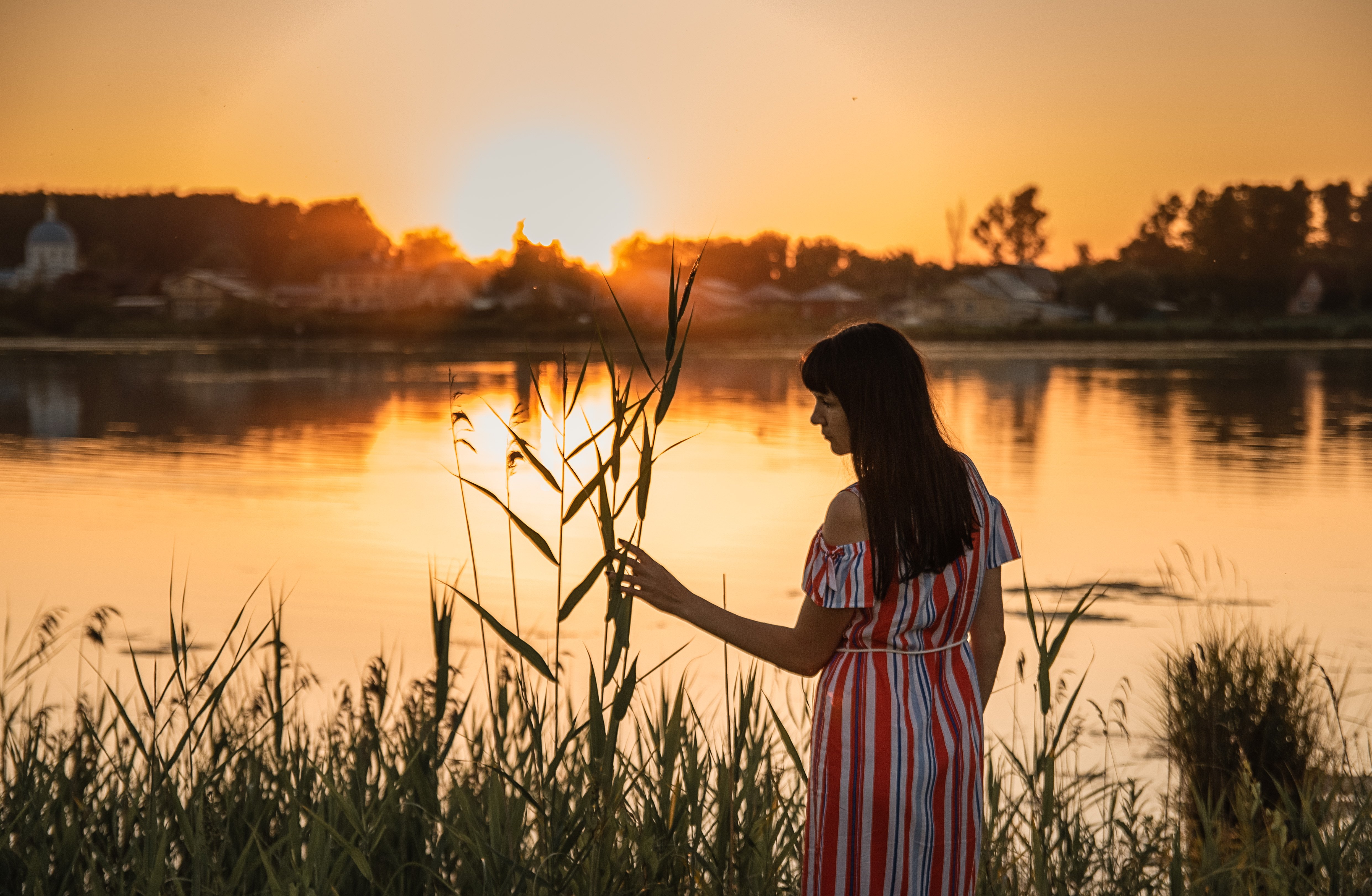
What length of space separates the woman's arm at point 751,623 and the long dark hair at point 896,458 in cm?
12

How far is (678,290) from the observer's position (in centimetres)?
246

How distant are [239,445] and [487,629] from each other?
11376 millimetres

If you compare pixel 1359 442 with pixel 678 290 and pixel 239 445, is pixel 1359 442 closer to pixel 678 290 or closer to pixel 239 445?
pixel 239 445

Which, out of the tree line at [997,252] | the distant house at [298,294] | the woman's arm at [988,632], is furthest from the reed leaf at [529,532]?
the distant house at [298,294]

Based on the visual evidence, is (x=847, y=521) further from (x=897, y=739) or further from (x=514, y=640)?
(x=514, y=640)

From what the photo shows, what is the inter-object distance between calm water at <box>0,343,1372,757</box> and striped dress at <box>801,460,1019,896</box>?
1.05 feet

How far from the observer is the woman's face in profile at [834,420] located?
206cm

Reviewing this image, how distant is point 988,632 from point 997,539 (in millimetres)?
198

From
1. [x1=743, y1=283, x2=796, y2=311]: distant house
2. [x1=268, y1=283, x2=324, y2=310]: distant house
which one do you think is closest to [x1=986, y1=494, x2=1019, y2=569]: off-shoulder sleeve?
[x1=268, y1=283, x2=324, y2=310]: distant house

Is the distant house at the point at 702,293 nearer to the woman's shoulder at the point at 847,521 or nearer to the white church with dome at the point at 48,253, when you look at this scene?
the white church with dome at the point at 48,253

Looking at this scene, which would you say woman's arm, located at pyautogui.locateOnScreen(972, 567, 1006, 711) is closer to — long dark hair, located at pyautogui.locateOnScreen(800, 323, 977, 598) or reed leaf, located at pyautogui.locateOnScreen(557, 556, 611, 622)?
long dark hair, located at pyautogui.locateOnScreen(800, 323, 977, 598)

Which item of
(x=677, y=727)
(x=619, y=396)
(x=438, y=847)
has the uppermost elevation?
(x=619, y=396)

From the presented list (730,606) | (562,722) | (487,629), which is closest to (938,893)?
(562,722)

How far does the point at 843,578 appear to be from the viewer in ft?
6.68
